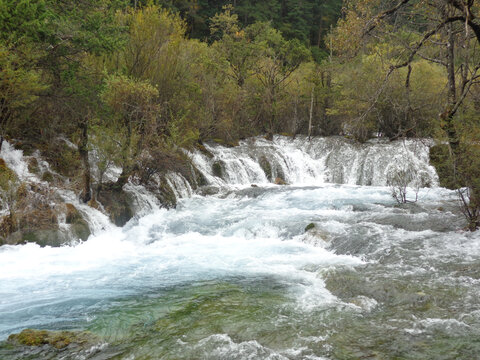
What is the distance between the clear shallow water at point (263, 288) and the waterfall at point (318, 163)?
7.21m

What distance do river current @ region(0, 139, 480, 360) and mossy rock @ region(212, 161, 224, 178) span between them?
562cm

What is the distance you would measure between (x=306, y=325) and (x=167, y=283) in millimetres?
3448

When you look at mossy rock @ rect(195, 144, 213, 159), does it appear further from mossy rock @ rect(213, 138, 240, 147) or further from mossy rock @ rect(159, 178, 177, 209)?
mossy rock @ rect(159, 178, 177, 209)

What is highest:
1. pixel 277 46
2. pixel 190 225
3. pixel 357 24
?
pixel 277 46

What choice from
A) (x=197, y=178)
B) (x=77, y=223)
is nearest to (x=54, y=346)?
(x=77, y=223)

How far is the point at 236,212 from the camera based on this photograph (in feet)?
48.3

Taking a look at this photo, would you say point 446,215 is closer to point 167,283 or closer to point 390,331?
point 390,331

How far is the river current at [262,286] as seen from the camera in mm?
5227

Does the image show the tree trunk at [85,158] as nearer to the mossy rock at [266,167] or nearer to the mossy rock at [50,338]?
the mossy rock at [50,338]

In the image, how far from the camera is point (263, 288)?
7539mm

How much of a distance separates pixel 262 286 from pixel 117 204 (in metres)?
7.77

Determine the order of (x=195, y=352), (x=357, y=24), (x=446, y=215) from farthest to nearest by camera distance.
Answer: (x=446, y=215)
(x=357, y=24)
(x=195, y=352)

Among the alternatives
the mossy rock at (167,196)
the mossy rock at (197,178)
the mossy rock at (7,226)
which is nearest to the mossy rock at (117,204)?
the mossy rock at (167,196)

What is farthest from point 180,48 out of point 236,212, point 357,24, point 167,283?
point 167,283
